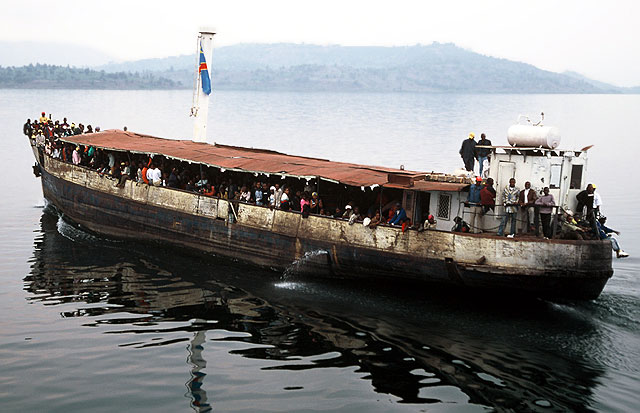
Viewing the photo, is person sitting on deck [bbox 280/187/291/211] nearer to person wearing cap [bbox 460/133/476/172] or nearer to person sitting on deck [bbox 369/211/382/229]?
person sitting on deck [bbox 369/211/382/229]

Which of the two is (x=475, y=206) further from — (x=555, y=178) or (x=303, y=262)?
(x=303, y=262)

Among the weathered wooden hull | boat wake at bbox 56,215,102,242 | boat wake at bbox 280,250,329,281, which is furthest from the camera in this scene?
boat wake at bbox 56,215,102,242

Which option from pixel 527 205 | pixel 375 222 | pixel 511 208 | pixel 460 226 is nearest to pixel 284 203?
pixel 375 222

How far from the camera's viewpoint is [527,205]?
21.0 m

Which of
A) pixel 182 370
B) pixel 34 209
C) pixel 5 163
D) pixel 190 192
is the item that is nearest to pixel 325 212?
pixel 190 192

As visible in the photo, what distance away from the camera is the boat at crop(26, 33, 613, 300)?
2048cm

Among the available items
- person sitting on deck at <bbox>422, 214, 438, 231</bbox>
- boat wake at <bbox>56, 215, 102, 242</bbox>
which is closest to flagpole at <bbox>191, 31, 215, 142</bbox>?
boat wake at <bbox>56, 215, 102, 242</bbox>

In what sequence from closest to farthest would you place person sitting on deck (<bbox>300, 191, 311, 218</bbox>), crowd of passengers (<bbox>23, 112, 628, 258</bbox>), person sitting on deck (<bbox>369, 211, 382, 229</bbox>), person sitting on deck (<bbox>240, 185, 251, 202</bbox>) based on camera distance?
crowd of passengers (<bbox>23, 112, 628, 258</bbox>) → person sitting on deck (<bbox>369, 211, 382, 229</bbox>) → person sitting on deck (<bbox>300, 191, 311, 218</bbox>) → person sitting on deck (<bbox>240, 185, 251, 202</bbox>)

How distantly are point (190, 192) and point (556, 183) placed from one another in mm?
14060

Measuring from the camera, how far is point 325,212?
26.0 metres

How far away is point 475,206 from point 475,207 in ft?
0.19

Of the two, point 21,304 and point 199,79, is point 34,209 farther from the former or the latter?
point 21,304

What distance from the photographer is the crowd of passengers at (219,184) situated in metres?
23.7

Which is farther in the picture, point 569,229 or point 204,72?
point 204,72
